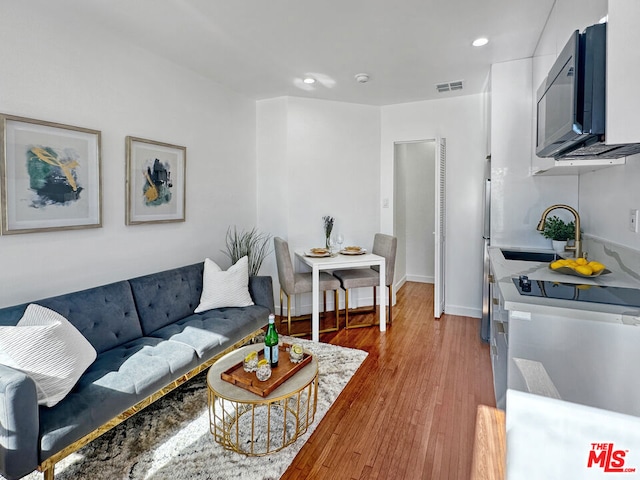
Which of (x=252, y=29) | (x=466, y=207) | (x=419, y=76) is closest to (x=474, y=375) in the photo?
(x=466, y=207)

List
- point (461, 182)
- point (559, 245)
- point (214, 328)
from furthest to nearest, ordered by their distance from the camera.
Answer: point (461, 182) < point (559, 245) < point (214, 328)

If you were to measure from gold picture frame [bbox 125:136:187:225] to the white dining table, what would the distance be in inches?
55.0

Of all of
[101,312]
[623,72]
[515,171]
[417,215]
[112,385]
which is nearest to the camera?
[623,72]

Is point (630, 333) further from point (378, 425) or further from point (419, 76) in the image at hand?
point (419, 76)

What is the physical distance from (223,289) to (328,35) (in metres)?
2.25

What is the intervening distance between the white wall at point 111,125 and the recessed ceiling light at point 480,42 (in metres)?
2.52

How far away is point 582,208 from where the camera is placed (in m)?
2.91

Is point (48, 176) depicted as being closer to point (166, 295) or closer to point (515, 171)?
point (166, 295)

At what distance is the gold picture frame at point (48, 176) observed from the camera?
6.74 feet

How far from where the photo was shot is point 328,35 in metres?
2.69

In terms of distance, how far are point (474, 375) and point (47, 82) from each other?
3668 mm

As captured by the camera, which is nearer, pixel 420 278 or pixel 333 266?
pixel 333 266

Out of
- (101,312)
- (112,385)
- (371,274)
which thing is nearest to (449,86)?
(371,274)

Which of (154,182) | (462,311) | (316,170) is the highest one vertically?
(316,170)
